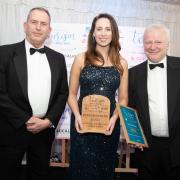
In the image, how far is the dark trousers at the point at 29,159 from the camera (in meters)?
3.11

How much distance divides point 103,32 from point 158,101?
35.3 inches

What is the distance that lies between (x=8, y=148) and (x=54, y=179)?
1977 mm

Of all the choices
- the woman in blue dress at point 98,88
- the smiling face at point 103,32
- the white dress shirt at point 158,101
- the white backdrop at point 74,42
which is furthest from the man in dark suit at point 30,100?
the white backdrop at point 74,42

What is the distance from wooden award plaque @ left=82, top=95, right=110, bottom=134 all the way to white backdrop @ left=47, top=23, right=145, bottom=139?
2048 millimetres

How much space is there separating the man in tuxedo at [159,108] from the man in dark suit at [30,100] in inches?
34.2

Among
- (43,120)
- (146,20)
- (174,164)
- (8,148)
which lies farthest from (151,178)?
(146,20)

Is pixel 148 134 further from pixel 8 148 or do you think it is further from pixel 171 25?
pixel 171 25

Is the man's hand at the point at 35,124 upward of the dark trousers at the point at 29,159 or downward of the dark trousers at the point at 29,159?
upward

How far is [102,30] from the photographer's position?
3156 mm

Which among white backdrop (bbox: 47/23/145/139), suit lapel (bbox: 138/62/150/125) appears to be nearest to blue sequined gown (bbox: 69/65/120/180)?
suit lapel (bbox: 138/62/150/125)

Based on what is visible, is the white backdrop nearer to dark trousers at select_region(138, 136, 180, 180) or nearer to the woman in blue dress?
the woman in blue dress

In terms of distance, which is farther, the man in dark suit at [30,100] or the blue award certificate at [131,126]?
the man in dark suit at [30,100]

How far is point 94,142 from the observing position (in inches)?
127

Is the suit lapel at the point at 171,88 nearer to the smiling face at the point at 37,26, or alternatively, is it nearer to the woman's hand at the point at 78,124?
the woman's hand at the point at 78,124
